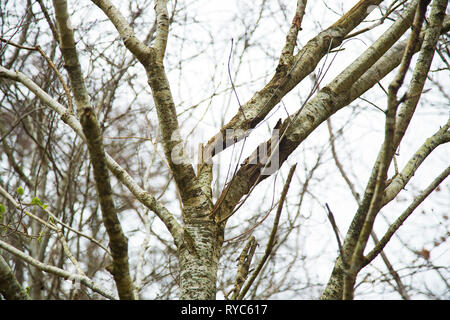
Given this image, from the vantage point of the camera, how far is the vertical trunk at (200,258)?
5.23 feet

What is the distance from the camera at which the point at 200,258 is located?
1676mm

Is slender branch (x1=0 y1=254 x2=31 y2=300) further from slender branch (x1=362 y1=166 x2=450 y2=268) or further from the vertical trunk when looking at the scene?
slender branch (x1=362 y1=166 x2=450 y2=268)

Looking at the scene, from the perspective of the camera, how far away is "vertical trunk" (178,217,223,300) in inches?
62.8

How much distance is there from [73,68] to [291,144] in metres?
1.13

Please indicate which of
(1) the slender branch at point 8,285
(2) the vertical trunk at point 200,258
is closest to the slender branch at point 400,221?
(2) the vertical trunk at point 200,258

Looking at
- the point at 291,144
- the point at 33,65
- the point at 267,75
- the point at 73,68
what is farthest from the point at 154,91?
the point at 33,65

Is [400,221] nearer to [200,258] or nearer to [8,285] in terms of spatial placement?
[200,258]

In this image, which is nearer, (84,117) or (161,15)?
(84,117)

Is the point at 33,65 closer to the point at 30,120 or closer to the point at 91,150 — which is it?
the point at 30,120

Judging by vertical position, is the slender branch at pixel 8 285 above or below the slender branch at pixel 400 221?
below

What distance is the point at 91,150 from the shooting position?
118cm

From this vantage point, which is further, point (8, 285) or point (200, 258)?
point (200, 258)

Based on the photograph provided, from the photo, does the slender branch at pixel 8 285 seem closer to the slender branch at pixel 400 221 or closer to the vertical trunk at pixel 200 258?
the vertical trunk at pixel 200 258

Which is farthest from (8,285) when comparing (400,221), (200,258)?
(400,221)
